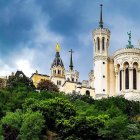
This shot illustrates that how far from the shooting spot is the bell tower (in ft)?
268

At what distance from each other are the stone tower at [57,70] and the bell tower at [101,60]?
14.6m

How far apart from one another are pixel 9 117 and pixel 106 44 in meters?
35.2

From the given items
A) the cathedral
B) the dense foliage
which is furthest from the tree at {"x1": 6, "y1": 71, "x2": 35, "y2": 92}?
the dense foliage

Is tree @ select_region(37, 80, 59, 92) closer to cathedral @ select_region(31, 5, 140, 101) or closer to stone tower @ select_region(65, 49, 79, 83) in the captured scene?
cathedral @ select_region(31, 5, 140, 101)

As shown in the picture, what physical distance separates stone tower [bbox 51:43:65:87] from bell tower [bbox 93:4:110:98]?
14554 millimetres

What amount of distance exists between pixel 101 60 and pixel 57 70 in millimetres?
18178

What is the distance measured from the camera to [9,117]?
2021 inches

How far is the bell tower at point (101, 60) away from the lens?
268 ft

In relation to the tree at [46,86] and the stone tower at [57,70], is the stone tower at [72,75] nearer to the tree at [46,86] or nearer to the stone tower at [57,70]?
the stone tower at [57,70]

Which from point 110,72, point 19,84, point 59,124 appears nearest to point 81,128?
point 59,124

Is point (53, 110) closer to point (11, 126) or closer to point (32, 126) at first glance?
point (32, 126)

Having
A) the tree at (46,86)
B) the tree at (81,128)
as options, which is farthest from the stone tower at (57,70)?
the tree at (81,128)

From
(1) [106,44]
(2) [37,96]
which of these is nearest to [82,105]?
(2) [37,96]

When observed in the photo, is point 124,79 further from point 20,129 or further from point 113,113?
point 20,129
